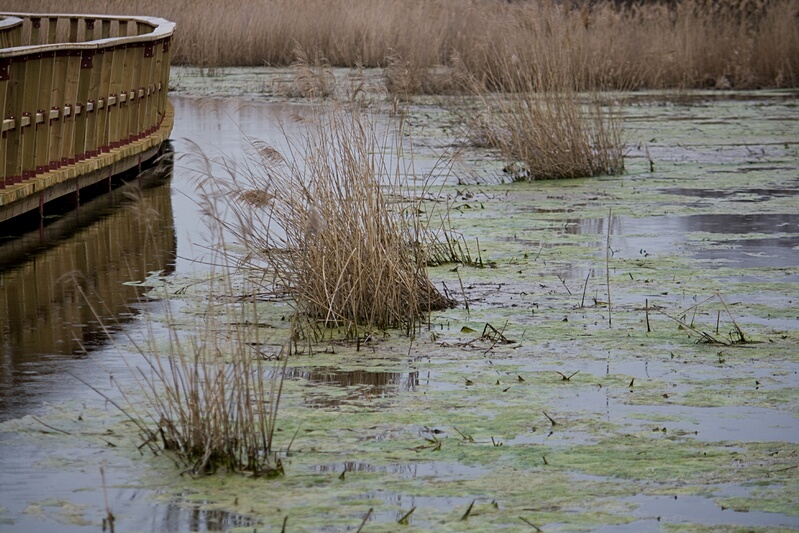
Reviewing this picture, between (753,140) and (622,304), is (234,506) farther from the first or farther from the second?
(753,140)

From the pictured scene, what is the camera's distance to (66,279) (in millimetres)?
9133

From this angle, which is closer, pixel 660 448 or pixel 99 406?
pixel 660 448

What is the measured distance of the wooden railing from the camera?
10.5 m

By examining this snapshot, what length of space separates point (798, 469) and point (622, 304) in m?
3.17

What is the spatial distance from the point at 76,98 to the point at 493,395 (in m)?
7.38

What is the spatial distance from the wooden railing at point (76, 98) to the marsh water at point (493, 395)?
2.23 feet

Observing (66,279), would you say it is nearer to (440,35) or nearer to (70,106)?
(70,106)

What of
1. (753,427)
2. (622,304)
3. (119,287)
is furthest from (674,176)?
(753,427)

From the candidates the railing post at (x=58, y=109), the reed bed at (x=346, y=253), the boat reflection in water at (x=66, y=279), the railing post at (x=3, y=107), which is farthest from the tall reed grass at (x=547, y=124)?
the reed bed at (x=346, y=253)

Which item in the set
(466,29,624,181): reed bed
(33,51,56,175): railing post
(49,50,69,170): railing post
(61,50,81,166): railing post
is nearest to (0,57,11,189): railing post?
(33,51,56,175): railing post

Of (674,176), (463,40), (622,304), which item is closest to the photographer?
(622,304)

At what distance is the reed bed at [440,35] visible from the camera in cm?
2508

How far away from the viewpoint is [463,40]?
26719mm

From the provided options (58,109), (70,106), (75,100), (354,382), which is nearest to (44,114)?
(58,109)
